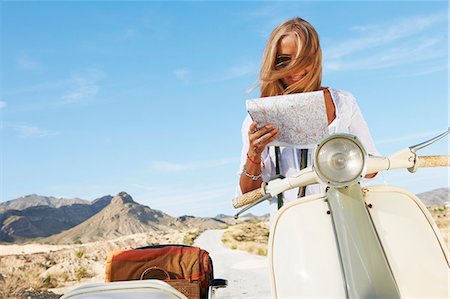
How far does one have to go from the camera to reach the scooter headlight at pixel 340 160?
142cm

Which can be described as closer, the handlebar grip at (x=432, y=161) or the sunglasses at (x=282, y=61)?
the handlebar grip at (x=432, y=161)

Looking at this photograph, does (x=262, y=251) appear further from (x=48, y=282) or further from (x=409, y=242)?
(x=409, y=242)

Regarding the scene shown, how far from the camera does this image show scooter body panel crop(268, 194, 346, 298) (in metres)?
1.45

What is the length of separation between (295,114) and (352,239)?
0.48 metres

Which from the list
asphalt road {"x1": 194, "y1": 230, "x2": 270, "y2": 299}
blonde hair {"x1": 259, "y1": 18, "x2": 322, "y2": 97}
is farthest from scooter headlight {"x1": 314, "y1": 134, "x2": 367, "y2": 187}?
asphalt road {"x1": 194, "y1": 230, "x2": 270, "y2": 299}

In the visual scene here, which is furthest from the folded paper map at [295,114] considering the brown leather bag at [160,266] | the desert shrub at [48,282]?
the desert shrub at [48,282]

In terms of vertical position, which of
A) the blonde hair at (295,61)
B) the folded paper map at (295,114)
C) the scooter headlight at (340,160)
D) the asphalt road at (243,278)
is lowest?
the asphalt road at (243,278)

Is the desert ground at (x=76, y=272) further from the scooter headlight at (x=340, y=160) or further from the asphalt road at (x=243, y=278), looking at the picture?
the scooter headlight at (x=340, y=160)

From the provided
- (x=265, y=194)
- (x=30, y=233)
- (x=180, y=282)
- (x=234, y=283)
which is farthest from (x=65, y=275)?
(x=30, y=233)

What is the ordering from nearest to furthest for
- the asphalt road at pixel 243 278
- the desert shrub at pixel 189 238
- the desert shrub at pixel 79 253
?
1. the asphalt road at pixel 243 278
2. the desert shrub at pixel 79 253
3. the desert shrub at pixel 189 238

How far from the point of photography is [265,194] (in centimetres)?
169

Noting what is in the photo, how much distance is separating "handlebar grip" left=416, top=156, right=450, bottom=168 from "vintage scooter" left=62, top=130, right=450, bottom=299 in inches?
6.5

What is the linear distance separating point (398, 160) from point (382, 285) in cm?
42

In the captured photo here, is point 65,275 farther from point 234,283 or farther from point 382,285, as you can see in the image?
point 382,285
